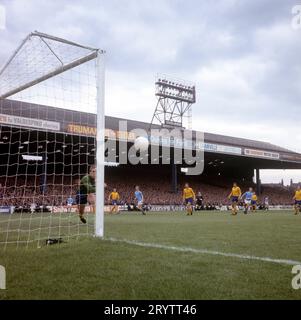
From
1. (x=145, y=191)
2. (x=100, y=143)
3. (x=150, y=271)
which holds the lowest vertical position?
(x=150, y=271)

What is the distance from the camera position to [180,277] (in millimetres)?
4426

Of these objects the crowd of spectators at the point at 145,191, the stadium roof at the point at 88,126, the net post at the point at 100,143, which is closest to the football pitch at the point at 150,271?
the net post at the point at 100,143

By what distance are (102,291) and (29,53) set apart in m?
7.76

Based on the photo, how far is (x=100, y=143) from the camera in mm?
8469

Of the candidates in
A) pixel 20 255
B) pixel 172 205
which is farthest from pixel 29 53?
pixel 172 205

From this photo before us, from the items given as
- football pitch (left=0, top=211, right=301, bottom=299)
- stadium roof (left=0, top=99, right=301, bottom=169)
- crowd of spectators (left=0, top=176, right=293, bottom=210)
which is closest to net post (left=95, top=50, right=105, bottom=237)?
football pitch (left=0, top=211, right=301, bottom=299)

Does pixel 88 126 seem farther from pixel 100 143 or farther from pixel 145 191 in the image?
pixel 145 191

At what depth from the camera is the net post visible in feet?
27.3

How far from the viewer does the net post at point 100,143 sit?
831 cm

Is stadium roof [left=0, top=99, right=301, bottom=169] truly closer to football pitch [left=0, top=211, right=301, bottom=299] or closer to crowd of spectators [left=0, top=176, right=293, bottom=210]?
crowd of spectators [left=0, top=176, right=293, bottom=210]

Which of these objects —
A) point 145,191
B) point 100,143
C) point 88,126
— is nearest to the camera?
point 100,143

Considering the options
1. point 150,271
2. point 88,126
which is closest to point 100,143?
point 150,271

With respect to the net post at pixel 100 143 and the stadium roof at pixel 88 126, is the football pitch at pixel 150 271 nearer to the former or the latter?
the net post at pixel 100 143

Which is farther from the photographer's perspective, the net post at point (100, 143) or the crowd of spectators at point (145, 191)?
the crowd of spectators at point (145, 191)
